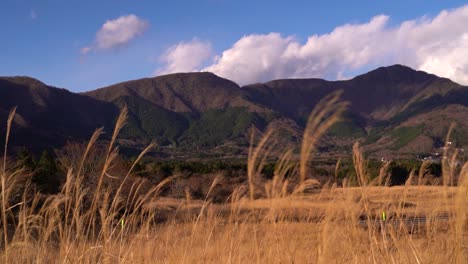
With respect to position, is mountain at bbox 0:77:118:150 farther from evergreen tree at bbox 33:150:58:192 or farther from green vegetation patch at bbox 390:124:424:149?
evergreen tree at bbox 33:150:58:192

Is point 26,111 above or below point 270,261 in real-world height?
above

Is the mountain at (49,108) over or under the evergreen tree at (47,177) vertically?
over

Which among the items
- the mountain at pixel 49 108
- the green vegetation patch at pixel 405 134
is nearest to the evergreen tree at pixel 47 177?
the mountain at pixel 49 108

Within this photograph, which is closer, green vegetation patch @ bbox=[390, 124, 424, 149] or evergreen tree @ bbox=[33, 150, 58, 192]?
evergreen tree @ bbox=[33, 150, 58, 192]

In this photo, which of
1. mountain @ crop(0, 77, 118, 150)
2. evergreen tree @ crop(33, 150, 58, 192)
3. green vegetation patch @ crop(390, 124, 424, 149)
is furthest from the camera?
mountain @ crop(0, 77, 118, 150)

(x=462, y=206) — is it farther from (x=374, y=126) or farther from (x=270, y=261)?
(x=374, y=126)

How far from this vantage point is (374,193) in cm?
520

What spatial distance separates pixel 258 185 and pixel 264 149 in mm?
1576

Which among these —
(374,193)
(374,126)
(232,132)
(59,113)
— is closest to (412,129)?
(374,126)

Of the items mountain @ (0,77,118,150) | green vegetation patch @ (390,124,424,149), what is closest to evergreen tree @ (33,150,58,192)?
mountain @ (0,77,118,150)

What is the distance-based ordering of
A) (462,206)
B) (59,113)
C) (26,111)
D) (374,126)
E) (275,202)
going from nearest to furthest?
(462,206)
(275,202)
(26,111)
(59,113)
(374,126)

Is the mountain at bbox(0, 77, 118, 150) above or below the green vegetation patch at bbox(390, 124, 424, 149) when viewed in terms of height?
above

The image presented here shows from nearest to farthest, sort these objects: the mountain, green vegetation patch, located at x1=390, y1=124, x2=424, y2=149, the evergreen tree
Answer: the evergreen tree → green vegetation patch, located at x1=390, y1=124, x2=424, y2=149 → the mountain

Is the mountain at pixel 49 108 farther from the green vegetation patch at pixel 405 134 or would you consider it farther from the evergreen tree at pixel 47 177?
the evergreen tree at pixel 47 177
